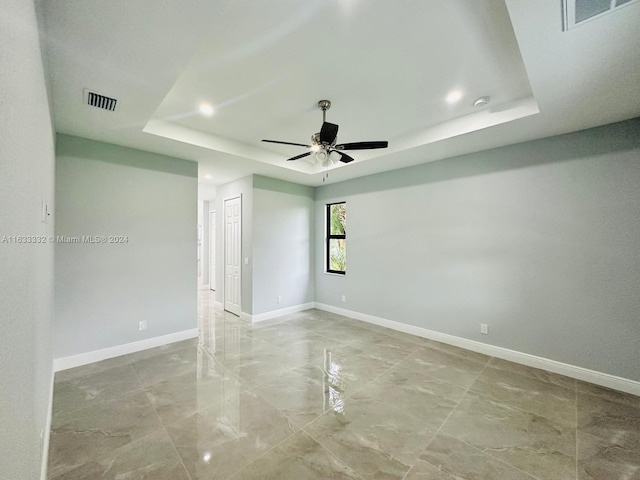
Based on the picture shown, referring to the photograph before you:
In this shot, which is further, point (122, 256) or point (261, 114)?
point (122, 256)

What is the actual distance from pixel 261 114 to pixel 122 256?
2.58 m

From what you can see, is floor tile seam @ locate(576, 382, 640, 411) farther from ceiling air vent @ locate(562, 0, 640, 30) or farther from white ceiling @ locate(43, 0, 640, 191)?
ceiling air vent @ locate(562, 0, 640, 30)

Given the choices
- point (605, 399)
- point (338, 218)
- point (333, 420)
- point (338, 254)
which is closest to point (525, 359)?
point (605, 399)

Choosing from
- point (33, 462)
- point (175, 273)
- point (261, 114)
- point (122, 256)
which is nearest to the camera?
point (33, 462)

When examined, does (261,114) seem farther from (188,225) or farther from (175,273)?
(175,273)

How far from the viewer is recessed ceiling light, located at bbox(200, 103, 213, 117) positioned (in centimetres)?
284

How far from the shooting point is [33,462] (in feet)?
4.09

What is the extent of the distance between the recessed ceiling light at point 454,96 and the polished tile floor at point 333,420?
9.94 feet

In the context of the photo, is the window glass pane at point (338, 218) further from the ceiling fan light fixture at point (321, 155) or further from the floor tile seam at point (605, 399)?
the floor tile seam at point (605, 399)

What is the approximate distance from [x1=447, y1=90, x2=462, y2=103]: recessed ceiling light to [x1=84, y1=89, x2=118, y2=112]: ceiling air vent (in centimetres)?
322

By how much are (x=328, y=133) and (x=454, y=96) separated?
4.54 feet

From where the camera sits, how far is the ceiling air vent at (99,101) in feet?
7.47

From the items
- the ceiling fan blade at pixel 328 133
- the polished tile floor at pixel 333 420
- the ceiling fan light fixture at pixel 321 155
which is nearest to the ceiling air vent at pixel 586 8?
the ceiling fan blade at pixel 328 133

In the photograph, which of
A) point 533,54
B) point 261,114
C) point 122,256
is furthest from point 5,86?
point 122,256
